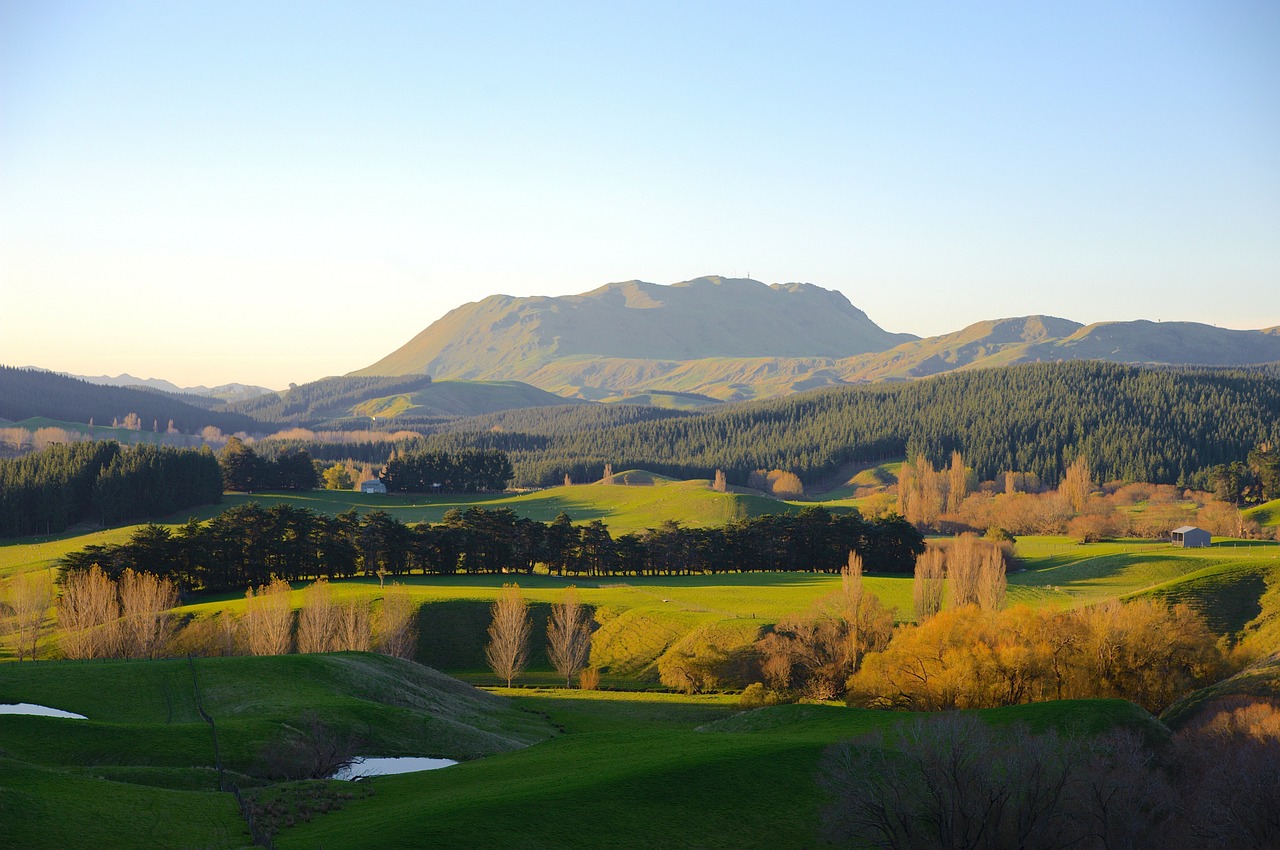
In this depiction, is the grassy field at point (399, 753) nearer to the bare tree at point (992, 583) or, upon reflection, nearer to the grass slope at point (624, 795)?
the grass slope at point (624, 795)

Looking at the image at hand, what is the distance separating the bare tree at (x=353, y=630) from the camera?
99438 mm

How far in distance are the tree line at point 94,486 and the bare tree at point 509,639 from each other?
358 feet

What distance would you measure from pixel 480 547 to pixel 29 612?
56.2 m

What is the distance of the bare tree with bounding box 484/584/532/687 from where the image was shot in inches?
3883

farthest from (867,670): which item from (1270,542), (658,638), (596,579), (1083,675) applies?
(1270,542)

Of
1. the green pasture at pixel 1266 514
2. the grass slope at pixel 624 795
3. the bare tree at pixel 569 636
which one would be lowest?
the bare tree at pixel 569 636

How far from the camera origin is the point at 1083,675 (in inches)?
2968

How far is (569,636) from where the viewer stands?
332ft

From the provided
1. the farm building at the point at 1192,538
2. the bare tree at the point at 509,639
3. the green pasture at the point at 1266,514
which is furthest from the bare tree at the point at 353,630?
the green pasture at the point at 1266,514

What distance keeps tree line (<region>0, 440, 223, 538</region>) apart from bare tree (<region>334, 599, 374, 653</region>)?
101 meters

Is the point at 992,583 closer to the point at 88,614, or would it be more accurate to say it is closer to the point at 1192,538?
the point at 1192,538

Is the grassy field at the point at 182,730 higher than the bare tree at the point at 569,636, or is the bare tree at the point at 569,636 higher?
the grassy field at the point at 182,730

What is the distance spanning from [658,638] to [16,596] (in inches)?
2717

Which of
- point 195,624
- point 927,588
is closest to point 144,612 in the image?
point 195,624
